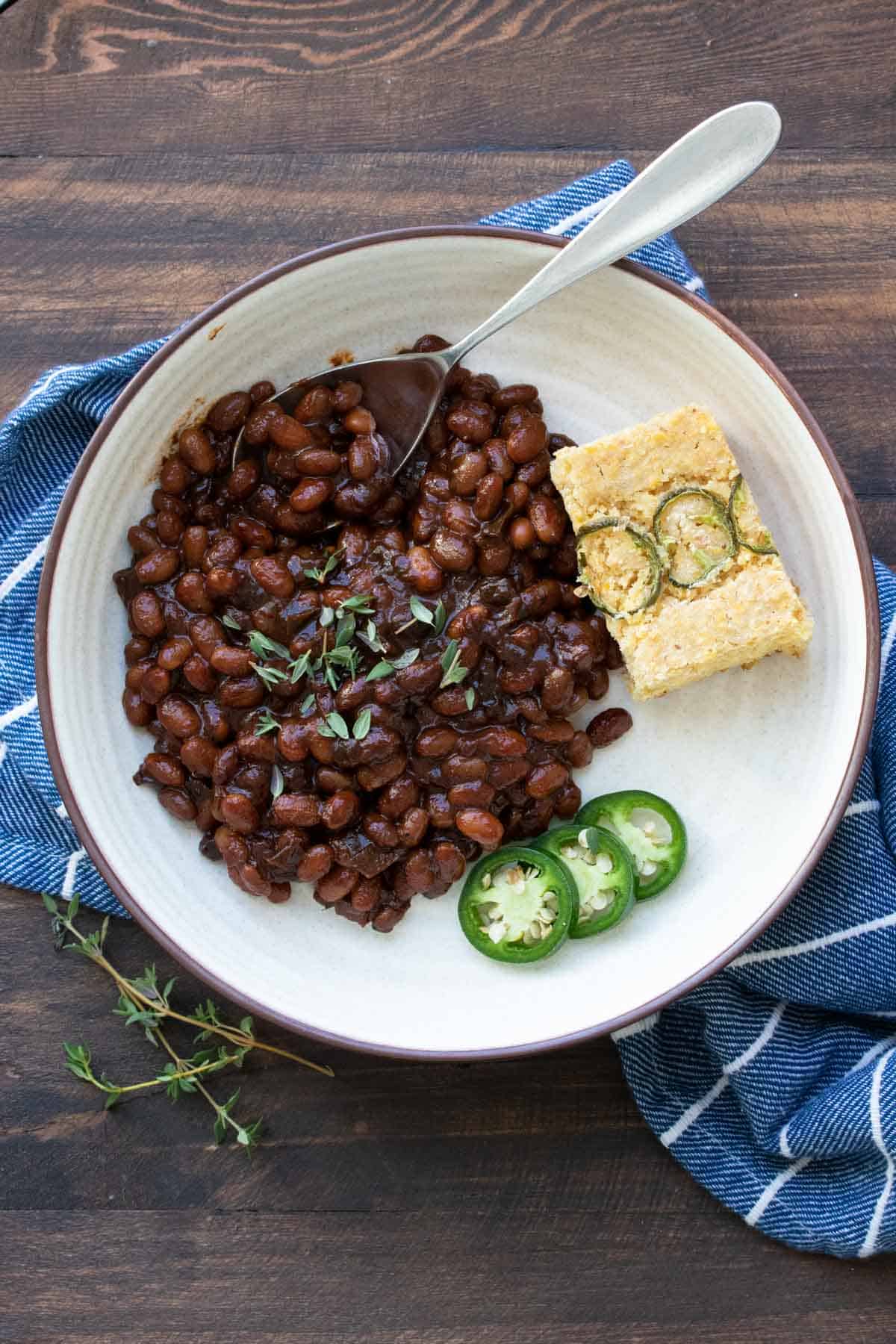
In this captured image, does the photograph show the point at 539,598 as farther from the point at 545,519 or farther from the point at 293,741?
the point at 293,741

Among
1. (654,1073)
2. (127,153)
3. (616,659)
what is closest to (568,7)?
(127,153)

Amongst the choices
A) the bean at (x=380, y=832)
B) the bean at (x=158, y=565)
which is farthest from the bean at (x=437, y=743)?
the bean at (x=158, y=565)

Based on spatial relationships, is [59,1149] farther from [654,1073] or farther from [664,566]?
[664,566]

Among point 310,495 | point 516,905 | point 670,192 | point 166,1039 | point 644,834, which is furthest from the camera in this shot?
point 166,1039

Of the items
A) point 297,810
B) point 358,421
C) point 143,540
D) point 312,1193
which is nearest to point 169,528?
point 143,540

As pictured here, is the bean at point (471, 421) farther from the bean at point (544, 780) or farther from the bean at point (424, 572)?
the bean at point (544, 780)
